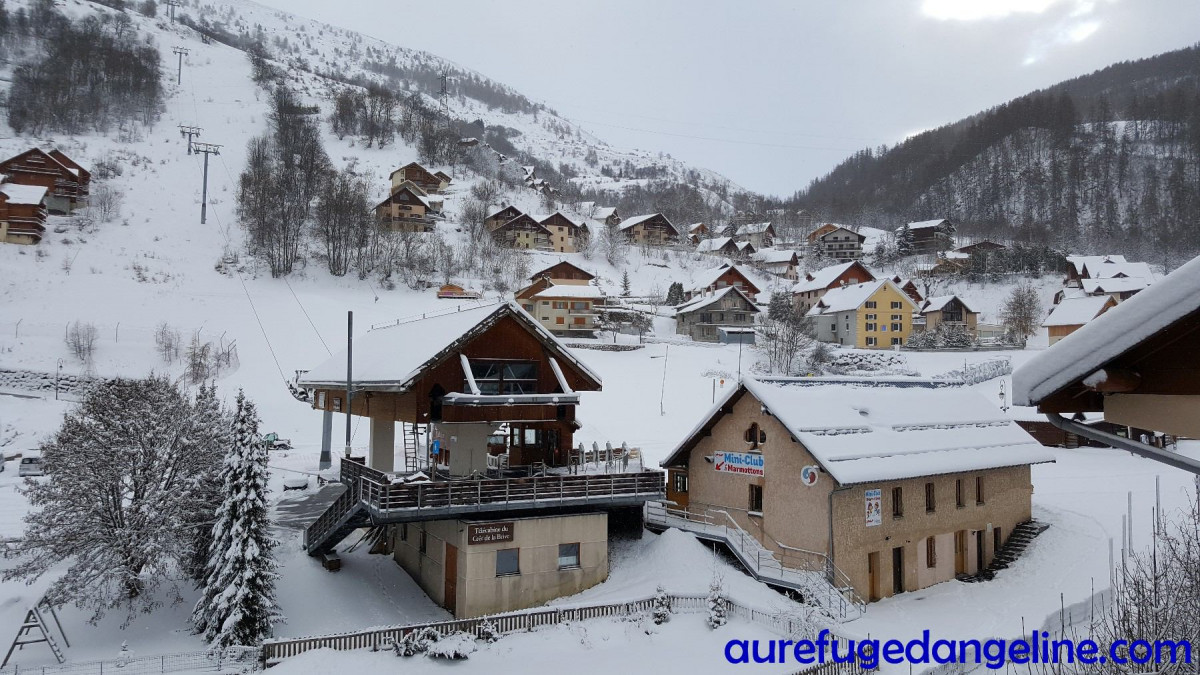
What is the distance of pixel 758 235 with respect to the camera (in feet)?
429

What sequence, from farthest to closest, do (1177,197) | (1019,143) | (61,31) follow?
(1019,143) → (1177,197) → (61,31)

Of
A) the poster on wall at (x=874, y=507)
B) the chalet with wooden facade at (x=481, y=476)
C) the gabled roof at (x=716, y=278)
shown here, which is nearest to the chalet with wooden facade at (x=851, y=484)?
the poster on wall at (x=874, y=507)

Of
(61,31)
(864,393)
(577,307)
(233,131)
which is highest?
(61,31)

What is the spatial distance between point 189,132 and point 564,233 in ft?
165

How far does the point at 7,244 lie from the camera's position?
6131cm

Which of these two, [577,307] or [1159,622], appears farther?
[577,307]

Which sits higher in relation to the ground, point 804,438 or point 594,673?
point 804,438

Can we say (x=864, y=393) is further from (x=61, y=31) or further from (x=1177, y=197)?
(x=1177, y=197)

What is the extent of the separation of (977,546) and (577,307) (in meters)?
50.7

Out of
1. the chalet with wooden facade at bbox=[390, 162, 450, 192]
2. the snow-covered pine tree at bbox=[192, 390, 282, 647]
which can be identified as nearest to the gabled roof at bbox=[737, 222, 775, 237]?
the chalet with wooden facade at bbox=[390, 162, 450, 192]

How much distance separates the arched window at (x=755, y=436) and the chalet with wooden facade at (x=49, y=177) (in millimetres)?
76350

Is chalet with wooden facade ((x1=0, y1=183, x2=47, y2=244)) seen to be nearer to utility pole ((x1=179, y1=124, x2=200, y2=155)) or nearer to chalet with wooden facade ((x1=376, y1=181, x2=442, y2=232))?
utility pole ((x1=179, y1=124, x2=200, y2=155))

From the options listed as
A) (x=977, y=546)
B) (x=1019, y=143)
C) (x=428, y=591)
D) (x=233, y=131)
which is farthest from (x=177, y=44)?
(x=1019, y=143)

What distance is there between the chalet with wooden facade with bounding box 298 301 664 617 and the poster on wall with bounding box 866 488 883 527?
6.82 meters
